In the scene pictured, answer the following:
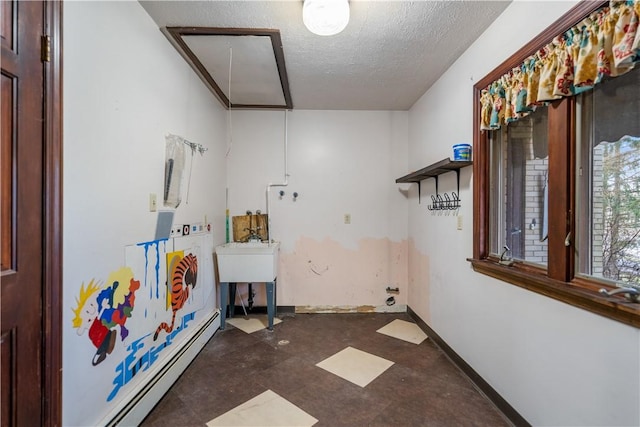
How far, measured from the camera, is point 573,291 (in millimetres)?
1148

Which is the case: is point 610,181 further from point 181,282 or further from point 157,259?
point 181,282

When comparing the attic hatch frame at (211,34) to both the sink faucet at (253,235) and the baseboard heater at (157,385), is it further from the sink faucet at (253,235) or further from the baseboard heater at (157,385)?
the baseboard heater at (157,385)

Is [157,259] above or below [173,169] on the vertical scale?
below

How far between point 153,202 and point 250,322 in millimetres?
1731

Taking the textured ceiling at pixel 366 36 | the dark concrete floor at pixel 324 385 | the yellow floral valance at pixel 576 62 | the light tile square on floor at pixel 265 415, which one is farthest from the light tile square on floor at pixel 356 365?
the textured ceiling at pixel 366 36

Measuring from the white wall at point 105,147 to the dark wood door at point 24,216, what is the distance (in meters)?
0.09

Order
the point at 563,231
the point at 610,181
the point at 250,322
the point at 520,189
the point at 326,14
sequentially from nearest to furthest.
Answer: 1. the point at 610,181
2. the point at 563,231
3. the point at 326,14
4. the point at 520,189
5. the point at 250,322

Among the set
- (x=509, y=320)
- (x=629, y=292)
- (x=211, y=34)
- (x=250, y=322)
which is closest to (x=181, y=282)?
(x=250, y=322)

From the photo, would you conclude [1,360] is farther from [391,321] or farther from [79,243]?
[391,321]

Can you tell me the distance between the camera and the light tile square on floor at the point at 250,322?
273cm

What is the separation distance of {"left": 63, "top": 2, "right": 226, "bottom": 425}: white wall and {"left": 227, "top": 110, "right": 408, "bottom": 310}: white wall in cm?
129

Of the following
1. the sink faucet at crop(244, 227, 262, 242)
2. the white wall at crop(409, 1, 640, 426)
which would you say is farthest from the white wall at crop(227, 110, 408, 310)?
the white wall at crop(409, 1, 640, 426)

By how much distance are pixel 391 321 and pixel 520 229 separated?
1.76 meters

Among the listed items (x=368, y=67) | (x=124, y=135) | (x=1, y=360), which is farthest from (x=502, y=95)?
(x=1, y=360)
